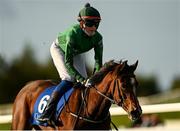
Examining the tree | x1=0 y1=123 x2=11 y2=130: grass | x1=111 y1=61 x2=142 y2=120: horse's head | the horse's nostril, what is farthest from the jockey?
the tree

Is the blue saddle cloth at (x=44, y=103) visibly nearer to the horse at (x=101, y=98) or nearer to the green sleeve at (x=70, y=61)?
the horse at (x=101, y=98)

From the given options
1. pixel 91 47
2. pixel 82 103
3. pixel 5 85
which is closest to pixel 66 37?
pixel 91 47

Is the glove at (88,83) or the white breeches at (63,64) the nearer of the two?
the glove at (88,83)

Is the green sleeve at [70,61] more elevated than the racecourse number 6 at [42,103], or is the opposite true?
the green sleeve at [70,61]

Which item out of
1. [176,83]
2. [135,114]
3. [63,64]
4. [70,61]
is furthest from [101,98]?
[176,83]

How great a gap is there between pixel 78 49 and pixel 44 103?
83cm

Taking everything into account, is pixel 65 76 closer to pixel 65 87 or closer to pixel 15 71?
pixel 65 87

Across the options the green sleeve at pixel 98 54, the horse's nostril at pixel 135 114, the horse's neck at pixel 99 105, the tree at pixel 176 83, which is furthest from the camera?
the tree at pixel 176 83

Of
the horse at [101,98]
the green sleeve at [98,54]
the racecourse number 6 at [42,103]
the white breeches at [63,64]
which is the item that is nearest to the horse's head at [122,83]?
the horse at [101,98]

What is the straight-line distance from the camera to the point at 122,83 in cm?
745

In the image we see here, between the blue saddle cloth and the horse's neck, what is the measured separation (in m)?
0.32

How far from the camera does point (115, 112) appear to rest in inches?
439

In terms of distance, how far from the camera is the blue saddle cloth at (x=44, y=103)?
802 centimetres

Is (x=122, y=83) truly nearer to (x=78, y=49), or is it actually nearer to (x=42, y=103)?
(x=78, y=49)
